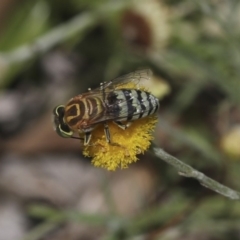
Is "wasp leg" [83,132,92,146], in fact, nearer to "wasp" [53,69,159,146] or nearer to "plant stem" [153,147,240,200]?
"wasp" [53,69,159,146]

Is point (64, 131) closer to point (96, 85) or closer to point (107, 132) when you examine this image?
point (107, 132)

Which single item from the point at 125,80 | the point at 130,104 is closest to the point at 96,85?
the point at 125,80

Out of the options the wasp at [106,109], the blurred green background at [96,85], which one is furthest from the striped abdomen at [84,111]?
the blurred green background at [96,85]

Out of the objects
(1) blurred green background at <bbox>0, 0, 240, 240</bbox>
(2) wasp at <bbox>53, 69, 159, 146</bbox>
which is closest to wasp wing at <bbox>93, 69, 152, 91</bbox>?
(2) wasp at <bbox>53, 69, 159, 146</bbox>

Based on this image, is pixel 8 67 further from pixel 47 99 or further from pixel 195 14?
pixel 195 14

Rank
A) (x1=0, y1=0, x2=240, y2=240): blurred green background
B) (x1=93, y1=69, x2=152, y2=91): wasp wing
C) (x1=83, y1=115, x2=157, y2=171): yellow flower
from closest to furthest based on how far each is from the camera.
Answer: (x1=83, y1=115, x2=157, y2=171): yellow flower < (x1=93, y1=69, x2=152, y2=91): wasp wing < (x1=0, y1=0, x2=240, y2=240): blurred green background
